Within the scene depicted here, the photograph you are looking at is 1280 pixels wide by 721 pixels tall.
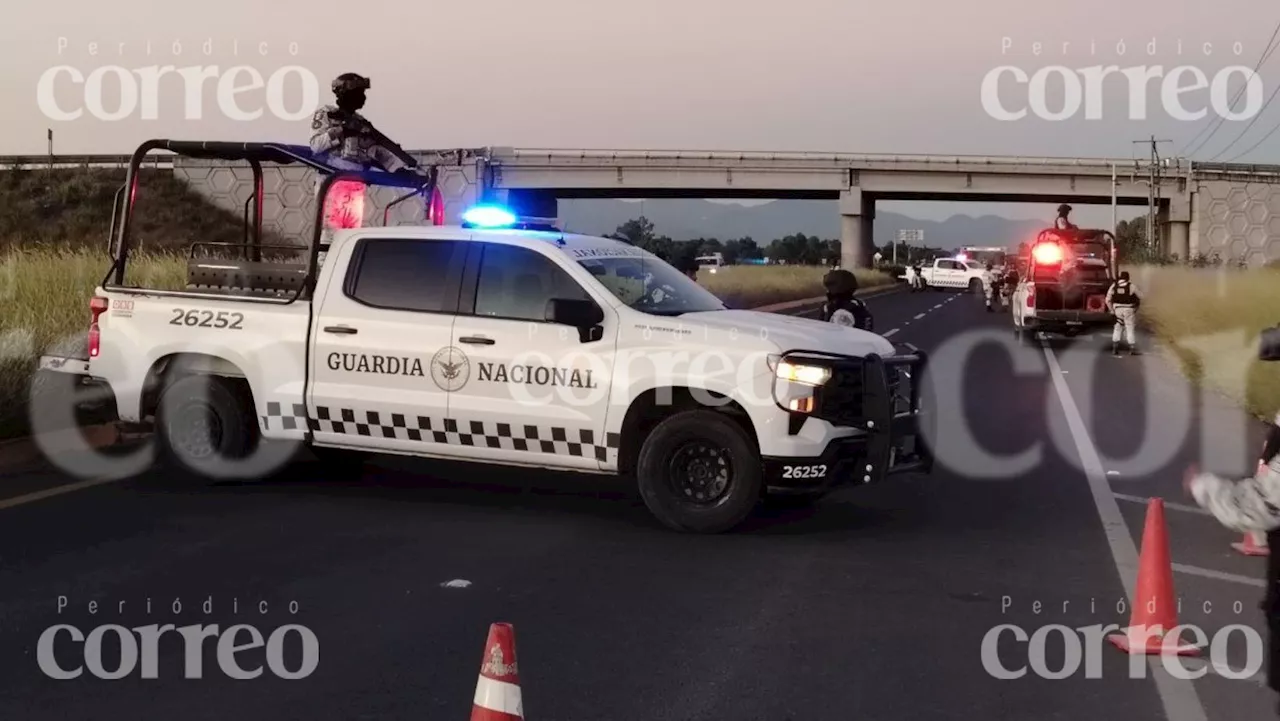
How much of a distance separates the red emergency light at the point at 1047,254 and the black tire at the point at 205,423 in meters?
21.7

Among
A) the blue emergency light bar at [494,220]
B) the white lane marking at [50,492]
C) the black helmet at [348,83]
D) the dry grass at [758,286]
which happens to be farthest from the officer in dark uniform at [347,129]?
the dry grass at [758,286]

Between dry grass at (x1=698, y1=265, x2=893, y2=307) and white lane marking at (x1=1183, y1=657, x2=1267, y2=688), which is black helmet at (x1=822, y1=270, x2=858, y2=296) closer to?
white lane marking at (x1=1183, y1=657, x2=1267, y2=688)

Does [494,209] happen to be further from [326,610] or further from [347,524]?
[326,610]

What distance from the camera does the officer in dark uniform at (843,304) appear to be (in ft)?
34.9

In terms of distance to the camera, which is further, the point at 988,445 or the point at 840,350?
the point at 988,445

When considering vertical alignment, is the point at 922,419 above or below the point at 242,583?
above

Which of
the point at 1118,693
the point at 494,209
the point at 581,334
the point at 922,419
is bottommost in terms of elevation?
the point at 1118,693

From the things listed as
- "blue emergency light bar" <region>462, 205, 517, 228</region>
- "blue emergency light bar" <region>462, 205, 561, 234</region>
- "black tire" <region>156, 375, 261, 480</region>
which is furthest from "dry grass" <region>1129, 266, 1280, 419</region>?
"black tire" <region>156, 375, 261, 480</region>

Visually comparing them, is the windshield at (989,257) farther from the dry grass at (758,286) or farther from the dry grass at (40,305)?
the dry grass at (40,305)

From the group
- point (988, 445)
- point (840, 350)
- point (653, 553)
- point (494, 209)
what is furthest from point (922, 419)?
point (988, 445)

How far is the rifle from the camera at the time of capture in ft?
37.1

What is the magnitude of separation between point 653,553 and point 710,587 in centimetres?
89

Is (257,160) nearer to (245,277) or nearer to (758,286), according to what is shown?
(245,277)

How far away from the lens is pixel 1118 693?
230 inches
